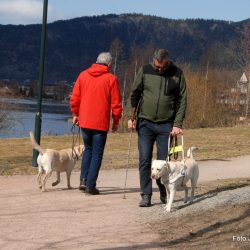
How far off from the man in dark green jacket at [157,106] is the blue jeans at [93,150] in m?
0.98

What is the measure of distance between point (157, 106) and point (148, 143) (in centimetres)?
53

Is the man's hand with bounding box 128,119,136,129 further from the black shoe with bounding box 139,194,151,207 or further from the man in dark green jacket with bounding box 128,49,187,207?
the black shoe with bounding box 139,194,151,207

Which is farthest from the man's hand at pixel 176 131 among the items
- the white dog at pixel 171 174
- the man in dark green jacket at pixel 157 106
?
the white dog at pixel 171 174

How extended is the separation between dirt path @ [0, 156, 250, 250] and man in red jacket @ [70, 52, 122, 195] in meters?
0.68

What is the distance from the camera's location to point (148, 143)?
8.95 m

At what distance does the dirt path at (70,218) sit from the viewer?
688 cm

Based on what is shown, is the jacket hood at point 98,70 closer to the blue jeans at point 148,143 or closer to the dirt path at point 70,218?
the blue jeans at point 148,143

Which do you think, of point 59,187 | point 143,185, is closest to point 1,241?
point 143,185

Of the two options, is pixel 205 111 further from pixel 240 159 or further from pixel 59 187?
pixel 59 187

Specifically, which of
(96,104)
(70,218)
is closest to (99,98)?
(96,104)

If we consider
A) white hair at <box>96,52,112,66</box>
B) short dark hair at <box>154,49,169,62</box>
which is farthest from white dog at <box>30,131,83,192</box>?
short dark hair at <box>154,49,169,62</box>

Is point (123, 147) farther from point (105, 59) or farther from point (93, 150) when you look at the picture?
point (105, 59)

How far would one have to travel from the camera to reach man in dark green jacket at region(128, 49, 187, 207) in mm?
8734

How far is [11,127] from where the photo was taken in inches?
1417
